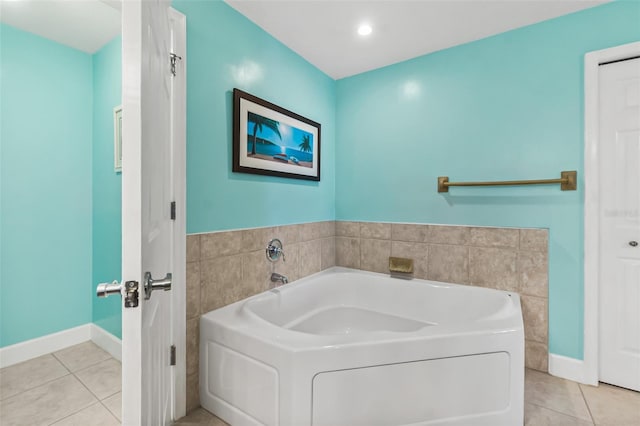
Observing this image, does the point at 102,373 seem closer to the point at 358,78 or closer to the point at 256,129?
the point at 256,129

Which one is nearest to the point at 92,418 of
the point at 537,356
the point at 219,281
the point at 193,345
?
the point at 193,345

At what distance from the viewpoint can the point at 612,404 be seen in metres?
1.66

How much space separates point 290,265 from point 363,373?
1.14 metres

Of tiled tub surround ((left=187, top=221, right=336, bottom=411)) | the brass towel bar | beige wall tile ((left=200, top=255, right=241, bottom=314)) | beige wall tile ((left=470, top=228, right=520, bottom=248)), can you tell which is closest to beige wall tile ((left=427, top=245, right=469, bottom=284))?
beige wall tile ((left=470, top=228, right=520, bottom=248))

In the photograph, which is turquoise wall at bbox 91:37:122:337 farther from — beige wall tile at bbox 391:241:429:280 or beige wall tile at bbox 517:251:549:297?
beige wall tile at bbox 517:251:549:297

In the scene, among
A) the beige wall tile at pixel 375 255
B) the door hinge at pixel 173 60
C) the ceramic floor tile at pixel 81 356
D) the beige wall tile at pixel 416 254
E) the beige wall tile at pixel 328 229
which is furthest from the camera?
the beige wall tile at pixel 328 229

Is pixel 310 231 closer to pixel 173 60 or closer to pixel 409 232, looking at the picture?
pixel 409 232

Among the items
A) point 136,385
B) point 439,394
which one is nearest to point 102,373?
point 136,385

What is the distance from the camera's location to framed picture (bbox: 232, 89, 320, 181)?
6.10 feet

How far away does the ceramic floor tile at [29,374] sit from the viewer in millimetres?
1799

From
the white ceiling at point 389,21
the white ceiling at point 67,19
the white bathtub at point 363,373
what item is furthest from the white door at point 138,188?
the white ceiling at point 67,19

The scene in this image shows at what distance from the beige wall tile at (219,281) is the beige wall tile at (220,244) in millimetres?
34

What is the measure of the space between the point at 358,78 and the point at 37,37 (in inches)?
99.3

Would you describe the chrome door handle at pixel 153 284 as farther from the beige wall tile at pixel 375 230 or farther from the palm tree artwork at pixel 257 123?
the beige wall tile at pixel 375 230
